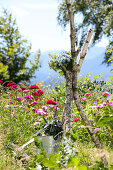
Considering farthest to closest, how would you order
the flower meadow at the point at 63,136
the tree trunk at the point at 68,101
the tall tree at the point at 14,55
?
the tall tree at the point at 14,55 < the tree trunk at the point at 68,101 < the flower meadow at the point at 63,136

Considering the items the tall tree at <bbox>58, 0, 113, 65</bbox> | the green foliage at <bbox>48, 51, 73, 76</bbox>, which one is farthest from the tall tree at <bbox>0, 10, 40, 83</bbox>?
the green foliage at <bbox>48, 51, 73, 76</bbox>

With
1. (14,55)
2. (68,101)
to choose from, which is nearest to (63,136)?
(68,101)

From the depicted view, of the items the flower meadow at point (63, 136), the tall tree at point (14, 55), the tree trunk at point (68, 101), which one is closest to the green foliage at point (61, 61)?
the tree trunk at point (68, 101)

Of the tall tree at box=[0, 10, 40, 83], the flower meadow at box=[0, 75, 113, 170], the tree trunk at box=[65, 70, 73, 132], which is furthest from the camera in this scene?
the tall tree at box=[0, 10, 40, 83]

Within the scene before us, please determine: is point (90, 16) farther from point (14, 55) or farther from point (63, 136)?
point (63, 136)

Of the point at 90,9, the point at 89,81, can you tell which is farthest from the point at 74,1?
the point at 89,81

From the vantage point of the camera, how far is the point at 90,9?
13320 millimetres

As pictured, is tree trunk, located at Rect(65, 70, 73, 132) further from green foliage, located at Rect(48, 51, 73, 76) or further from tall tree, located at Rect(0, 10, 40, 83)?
tall tree, located at Rect(0, 10, 40, 83)

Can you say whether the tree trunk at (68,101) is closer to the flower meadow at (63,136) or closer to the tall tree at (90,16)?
the flower meadow at (63,136)

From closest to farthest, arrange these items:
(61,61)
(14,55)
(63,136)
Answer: (63,136) < (61,61) < (14,55)

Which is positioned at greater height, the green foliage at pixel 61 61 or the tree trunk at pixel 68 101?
the green foliage at pixel 61 61

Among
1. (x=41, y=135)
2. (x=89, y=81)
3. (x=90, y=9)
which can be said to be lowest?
(x=41, y=135)

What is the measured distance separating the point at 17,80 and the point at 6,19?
3.86 m

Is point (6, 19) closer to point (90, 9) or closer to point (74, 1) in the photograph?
point (74, 1)
